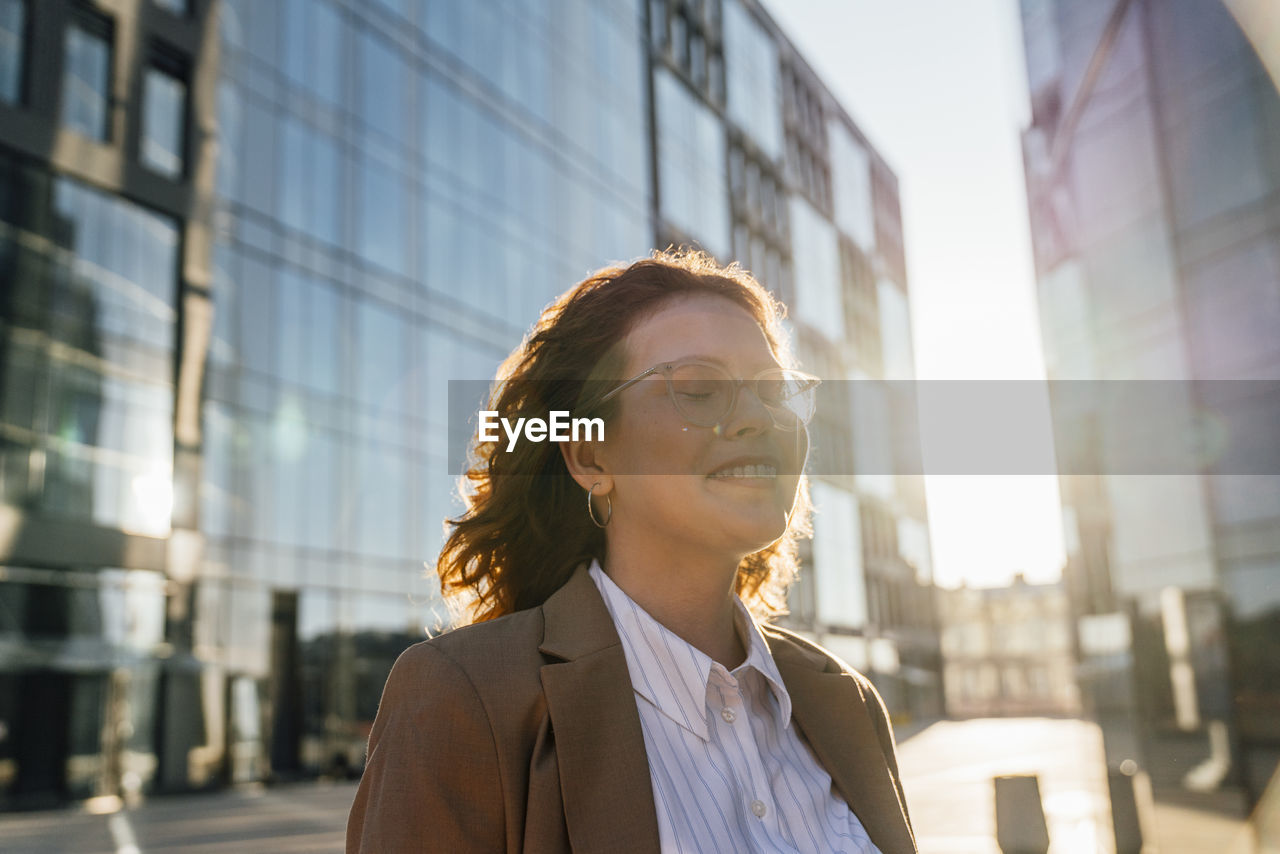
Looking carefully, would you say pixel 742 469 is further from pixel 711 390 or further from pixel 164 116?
pixel 164 116

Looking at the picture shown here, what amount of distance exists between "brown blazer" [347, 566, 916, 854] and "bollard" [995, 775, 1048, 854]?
→ 193 inches

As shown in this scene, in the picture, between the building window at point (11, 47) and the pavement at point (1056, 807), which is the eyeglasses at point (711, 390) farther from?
the building window at point (11, 47)

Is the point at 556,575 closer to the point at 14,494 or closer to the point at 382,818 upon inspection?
the point at 382,818

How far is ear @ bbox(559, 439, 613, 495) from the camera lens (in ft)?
7.83

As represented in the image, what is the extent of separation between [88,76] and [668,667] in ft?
63.1

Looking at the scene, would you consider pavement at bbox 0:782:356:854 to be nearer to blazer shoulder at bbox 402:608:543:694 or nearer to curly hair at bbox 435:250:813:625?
curly hair at bbox 435:250:813:625

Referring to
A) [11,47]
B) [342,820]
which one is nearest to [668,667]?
[342,820]

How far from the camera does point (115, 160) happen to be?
18.4 meters

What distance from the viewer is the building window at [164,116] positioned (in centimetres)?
1920

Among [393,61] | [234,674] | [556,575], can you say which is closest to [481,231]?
[393,61]

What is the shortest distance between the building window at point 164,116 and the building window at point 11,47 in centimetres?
225

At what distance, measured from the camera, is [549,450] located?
2.49 m

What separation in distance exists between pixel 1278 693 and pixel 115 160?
704 inches

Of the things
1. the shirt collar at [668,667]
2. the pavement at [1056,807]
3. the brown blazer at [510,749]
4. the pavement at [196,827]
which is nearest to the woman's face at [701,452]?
the shirt collar at [668,667]
